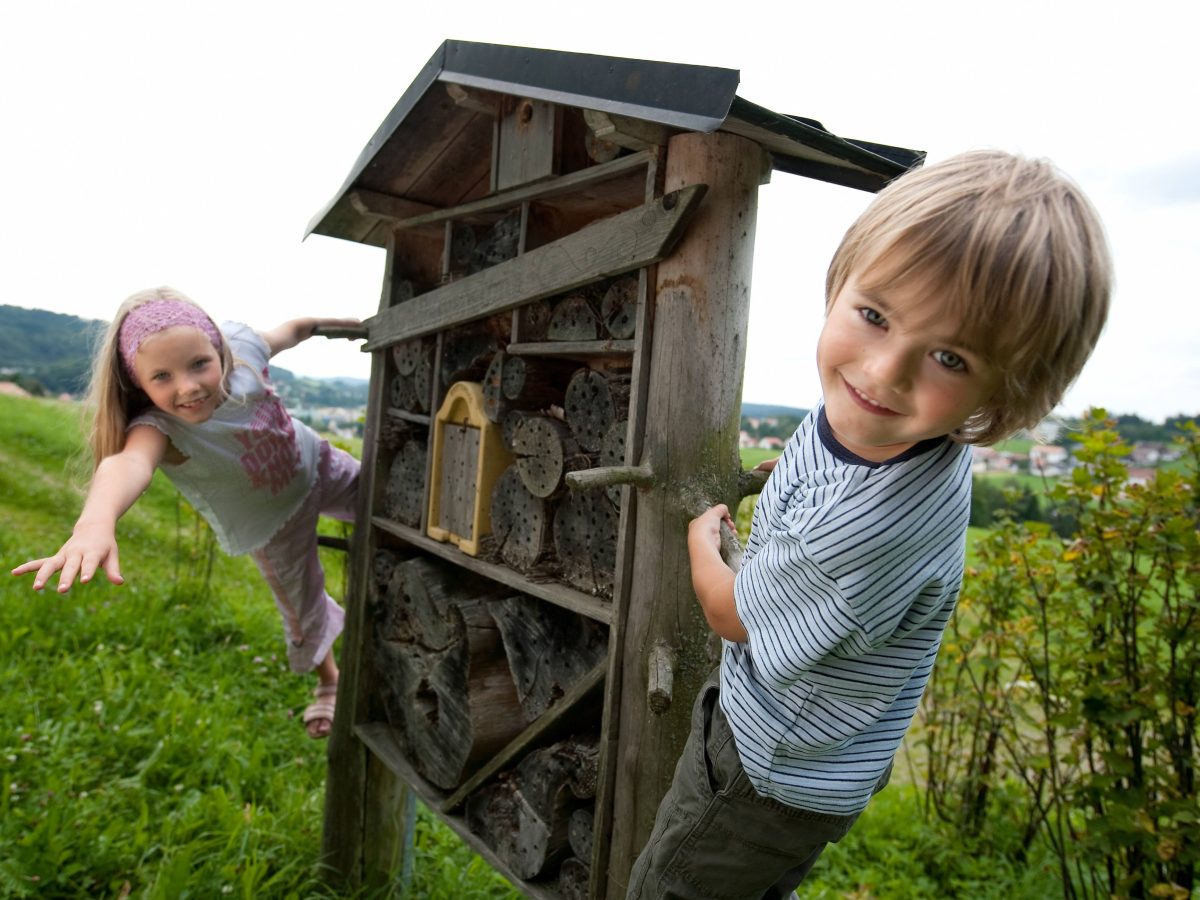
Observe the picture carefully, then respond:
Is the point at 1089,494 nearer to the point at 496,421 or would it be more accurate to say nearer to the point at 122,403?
the point at 496,421

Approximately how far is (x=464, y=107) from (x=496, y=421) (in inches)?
38.9

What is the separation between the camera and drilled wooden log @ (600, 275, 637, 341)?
1.95 m

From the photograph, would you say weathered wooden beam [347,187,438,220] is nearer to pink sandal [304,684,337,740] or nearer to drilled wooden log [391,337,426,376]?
drilled wooden log [391,337,426,376]

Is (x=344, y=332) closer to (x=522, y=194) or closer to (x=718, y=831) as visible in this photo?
(x=522, y=194)

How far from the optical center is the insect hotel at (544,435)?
5.83 feet

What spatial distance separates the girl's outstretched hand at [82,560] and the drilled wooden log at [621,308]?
1178 mm

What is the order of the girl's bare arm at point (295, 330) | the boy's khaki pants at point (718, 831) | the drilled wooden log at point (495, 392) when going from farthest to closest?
the girl's bare arm at point (295, 330), the drilled wooden log at point (495, 392), the boy's khaki pants at point (718, 831)

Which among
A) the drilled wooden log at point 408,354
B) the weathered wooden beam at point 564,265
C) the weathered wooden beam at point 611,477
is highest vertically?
the weathered wooden beam at point 564,265

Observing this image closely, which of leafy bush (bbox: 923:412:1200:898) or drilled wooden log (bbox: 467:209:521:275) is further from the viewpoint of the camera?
leafy bush (bbox: 923:412:1200:898)

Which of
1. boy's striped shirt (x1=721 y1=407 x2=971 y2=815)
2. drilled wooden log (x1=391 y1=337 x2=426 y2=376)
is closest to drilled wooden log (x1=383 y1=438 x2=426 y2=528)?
drilled wooden log (x1=391 y1=337 x2=426 y2=376)

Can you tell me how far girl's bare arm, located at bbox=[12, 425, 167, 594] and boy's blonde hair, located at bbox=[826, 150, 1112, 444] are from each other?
149 cm

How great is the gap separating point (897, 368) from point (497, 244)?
1.73 metres

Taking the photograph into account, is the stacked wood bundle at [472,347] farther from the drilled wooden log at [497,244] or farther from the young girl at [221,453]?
the young girl at [221,453]

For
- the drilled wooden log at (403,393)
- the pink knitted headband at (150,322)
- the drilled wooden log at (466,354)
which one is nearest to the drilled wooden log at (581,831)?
the drilled wooden log at (466,354)
